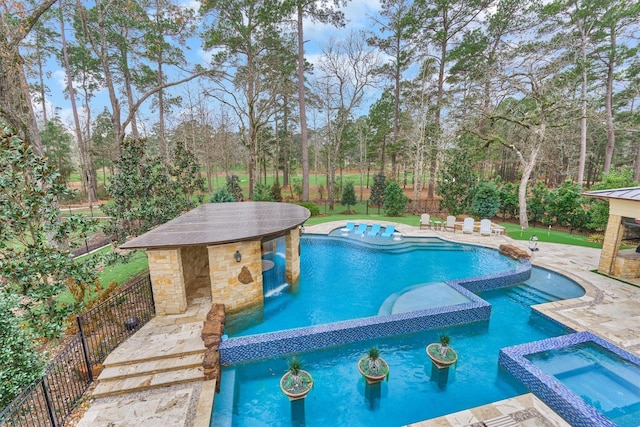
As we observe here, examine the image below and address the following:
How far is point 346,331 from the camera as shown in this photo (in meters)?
6.43

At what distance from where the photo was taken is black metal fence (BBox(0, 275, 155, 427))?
363 cm

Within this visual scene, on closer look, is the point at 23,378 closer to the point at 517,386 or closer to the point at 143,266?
the point at 143,266

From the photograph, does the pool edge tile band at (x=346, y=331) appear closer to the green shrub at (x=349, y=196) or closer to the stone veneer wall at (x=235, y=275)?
the stone veneer wall at (x=235, y=275)

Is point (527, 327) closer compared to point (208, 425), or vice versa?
point (208, 425)

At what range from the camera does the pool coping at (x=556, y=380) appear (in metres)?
4.09

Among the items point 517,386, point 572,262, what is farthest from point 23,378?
point 572,262

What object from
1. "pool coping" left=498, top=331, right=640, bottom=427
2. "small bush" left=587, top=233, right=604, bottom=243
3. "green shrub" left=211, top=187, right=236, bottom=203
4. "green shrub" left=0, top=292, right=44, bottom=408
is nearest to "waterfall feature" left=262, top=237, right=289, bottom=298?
"green shrub" left=0, top=292, right=44, bottom=408

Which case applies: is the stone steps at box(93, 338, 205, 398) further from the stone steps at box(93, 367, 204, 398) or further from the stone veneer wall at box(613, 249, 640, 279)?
the stone veneer wall at box(613, 249, 640, 279)

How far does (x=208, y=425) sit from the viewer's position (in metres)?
4.06

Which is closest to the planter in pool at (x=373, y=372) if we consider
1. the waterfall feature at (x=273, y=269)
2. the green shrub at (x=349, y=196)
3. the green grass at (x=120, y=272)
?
the waterfall feature at (x=273, y=269)

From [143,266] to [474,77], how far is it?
23.9m

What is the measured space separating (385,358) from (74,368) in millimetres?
6244

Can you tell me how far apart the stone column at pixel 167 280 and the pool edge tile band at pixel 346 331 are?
6.62ft

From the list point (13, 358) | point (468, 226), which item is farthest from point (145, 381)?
point (468, 226)
